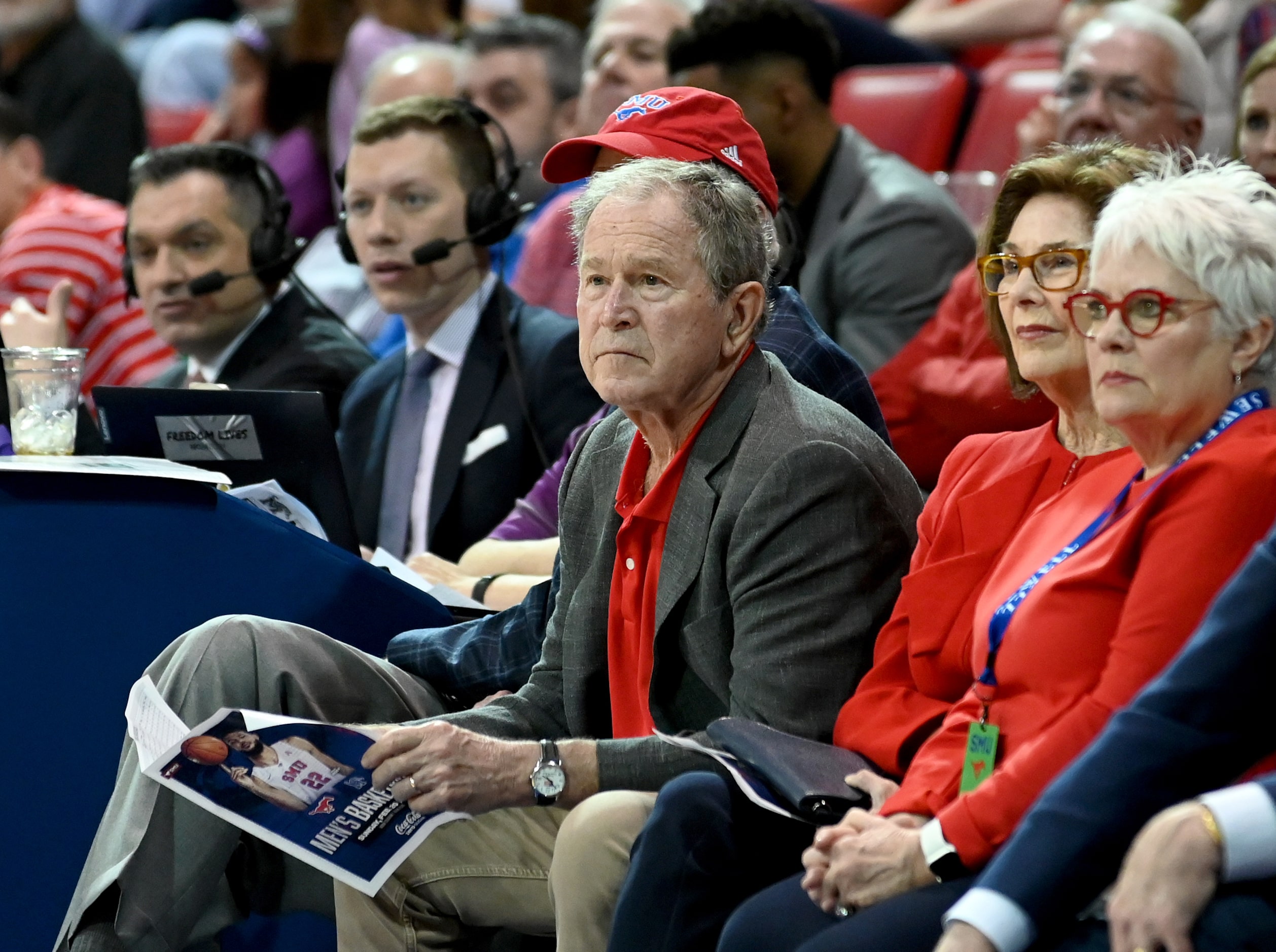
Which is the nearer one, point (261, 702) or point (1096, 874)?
point (1096, 874)

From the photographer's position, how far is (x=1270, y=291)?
1.55 m

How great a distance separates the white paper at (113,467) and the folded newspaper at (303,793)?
0.43m

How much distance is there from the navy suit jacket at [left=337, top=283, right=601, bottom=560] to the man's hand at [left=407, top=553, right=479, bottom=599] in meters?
0.16

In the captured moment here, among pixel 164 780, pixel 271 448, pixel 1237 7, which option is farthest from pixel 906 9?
pixel 164 780

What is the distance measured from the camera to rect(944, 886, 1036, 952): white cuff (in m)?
1.38

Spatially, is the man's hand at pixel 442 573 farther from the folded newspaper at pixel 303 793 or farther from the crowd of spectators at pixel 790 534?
the folded newspaper at pixel 303 793

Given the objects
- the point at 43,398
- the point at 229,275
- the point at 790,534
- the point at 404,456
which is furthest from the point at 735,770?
the point at 229,275

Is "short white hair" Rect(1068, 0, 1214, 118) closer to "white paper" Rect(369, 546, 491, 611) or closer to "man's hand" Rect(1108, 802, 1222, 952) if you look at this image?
"white paper" Rect(369, 546, 491, 611)

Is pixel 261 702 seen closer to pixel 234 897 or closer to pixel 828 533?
pixel 234 897

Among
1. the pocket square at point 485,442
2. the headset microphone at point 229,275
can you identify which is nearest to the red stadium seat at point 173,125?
the headset microphone at point 229,275

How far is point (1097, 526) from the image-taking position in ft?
5.36

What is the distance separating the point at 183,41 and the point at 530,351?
4079 mm

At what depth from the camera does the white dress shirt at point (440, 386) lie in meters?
3.08

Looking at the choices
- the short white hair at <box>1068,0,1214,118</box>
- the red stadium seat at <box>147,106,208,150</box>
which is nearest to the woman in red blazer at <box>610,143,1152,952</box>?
the short white hair at <box>1068,0,1214,118</box>
